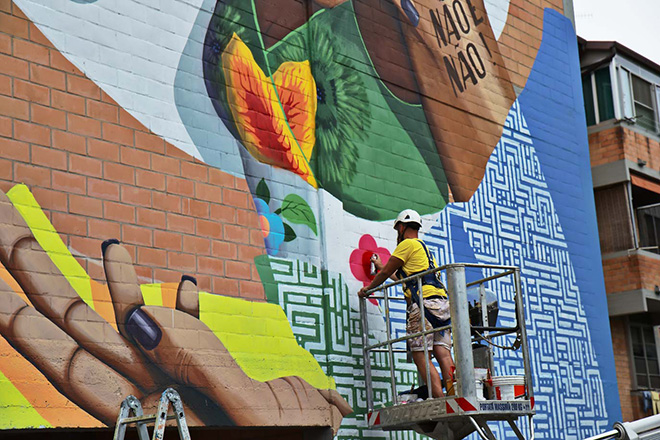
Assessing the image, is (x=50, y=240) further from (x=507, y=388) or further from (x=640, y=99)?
(x=640, y=99)

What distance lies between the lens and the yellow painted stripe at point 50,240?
25.3 feet

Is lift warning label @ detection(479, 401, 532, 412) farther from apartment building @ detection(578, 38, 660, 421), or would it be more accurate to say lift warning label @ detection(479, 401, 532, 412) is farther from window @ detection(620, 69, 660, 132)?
window @ detection(620, 69, 660, 132)

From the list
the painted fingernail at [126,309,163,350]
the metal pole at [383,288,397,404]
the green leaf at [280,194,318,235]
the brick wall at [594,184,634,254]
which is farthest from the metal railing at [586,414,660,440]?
the brick wall at [594,184,634,254]

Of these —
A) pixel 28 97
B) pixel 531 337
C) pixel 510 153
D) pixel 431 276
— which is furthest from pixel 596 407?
pixel 28 97

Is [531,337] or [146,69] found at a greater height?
[146,69]

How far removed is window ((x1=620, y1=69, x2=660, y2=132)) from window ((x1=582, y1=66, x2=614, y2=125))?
0.85ft

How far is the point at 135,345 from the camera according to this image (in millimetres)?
8172

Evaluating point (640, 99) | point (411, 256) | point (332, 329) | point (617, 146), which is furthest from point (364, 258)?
point (640, 99)

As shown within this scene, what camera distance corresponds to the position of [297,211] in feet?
32.4

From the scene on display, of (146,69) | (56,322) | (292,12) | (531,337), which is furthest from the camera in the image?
(531,337)

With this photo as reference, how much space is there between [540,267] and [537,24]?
3729 mm

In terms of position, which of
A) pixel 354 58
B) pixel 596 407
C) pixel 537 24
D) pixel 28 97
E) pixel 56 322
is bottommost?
pixel 596 407

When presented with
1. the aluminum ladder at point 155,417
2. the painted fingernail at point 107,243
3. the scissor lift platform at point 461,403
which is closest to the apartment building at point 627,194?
the scissor lift platform at point 461,403

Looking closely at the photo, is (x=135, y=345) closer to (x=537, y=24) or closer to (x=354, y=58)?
(x=354, y=58)
